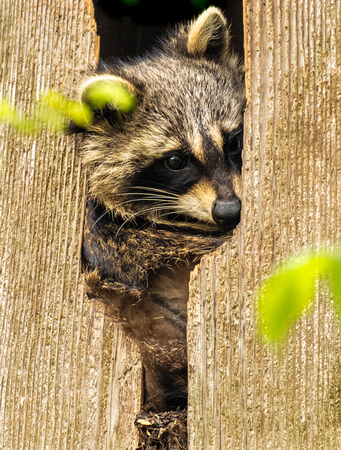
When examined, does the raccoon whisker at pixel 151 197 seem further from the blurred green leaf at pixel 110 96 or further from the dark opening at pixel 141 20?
the dark opening at pixel 141 20

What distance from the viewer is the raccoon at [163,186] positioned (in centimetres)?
247

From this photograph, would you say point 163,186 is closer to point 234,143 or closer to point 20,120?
point 234,143

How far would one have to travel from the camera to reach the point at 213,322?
2010mm

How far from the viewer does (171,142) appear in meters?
2.96

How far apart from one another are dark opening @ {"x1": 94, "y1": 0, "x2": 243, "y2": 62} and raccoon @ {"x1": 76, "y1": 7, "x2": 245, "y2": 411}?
0.75 feet

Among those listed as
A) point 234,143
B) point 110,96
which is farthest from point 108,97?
point 234,143

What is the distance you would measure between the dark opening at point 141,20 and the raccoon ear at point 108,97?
40cm

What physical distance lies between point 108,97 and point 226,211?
0.98m

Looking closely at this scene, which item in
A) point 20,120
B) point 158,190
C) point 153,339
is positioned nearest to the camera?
point 153,339

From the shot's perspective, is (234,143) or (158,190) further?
(234,143)

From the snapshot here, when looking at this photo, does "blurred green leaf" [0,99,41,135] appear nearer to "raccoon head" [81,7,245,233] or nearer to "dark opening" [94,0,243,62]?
"raccoon head" [81,7,245,233]

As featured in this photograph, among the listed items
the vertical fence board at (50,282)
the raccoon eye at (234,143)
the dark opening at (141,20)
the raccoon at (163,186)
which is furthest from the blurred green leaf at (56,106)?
the raccoon eye at (234,143)

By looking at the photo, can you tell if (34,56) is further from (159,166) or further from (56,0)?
(159,166)

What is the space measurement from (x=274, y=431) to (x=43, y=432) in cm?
102
